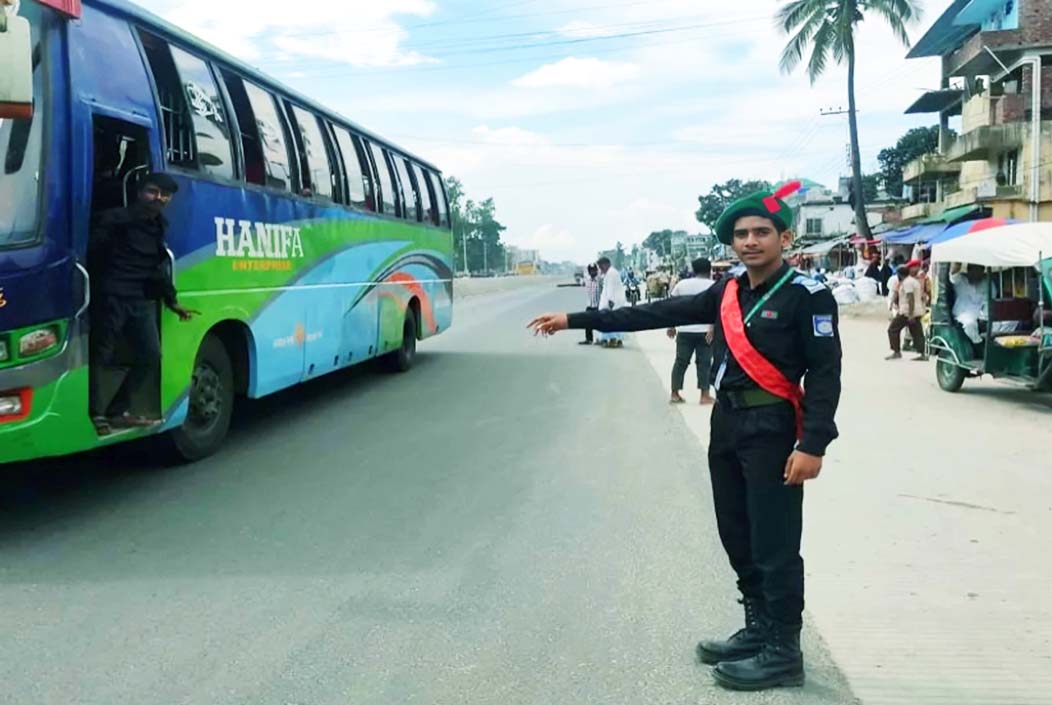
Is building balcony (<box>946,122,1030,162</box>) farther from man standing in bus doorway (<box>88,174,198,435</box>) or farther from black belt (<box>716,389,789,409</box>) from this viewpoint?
black belt (<box>716,389,789,409</box>)

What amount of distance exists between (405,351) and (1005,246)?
7.75m

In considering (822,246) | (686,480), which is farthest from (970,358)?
(822,246)

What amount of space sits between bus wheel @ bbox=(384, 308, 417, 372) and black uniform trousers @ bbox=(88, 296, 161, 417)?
22.5 ft

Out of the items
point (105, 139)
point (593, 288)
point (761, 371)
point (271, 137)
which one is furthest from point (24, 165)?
point (593, 288)

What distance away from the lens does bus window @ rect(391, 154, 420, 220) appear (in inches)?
512

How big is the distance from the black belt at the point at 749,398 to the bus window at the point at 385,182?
29.6 feet

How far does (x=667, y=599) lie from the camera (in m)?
4.40

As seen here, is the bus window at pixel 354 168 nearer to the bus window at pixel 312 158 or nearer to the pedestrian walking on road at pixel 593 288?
the bus window at pixel 312 158

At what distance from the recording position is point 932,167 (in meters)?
44.7

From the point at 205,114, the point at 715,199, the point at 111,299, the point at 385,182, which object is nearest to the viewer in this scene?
the point at 111,299

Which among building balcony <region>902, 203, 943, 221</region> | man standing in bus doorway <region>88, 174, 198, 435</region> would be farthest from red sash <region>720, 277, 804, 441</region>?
building balcony <region>902, 203, 943, 221</region>

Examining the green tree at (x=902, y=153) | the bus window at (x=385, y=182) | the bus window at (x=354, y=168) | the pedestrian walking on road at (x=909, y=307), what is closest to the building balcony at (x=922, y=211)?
the green tree at (x=902, y=153)

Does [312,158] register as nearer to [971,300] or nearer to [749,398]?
[749,398]

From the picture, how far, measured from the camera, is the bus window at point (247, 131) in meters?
7.81
